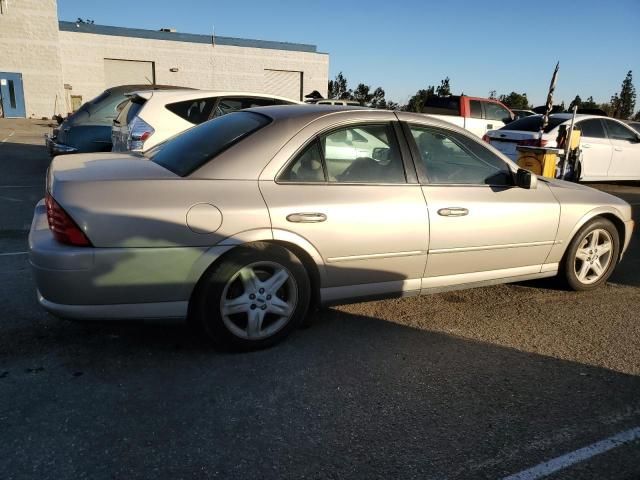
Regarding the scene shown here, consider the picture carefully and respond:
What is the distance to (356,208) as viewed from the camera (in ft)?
11.1

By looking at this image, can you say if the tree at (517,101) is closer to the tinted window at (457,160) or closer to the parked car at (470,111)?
the parked car at (470,111)

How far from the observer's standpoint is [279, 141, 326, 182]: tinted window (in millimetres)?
3303

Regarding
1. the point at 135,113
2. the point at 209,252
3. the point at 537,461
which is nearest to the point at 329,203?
the point at 209,252

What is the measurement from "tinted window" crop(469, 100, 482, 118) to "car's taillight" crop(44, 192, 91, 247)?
42.8 feet

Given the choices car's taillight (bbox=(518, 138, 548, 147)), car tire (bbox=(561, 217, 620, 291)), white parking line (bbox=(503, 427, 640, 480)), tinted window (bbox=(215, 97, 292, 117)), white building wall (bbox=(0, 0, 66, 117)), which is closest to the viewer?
white parking line (bbox=(503, 427, 640, 480))

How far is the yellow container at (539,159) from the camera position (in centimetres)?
720

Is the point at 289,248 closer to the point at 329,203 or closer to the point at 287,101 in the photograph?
the point at 329,203

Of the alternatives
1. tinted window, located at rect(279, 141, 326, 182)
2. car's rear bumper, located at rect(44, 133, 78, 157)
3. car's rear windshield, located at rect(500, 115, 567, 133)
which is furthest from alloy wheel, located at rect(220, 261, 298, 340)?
car's rear windshield, located at rect(500, 115, 567, 133)

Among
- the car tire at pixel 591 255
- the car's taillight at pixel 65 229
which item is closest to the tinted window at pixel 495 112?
the car tire at pixel 591 255

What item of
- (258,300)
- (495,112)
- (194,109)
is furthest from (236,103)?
(495,112)

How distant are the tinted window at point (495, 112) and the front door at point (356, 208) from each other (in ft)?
39.1

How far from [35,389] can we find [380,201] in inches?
91.0

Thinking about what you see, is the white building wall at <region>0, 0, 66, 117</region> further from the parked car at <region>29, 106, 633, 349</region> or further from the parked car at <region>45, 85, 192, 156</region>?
the parked car at <region>29, 106, 633, 349</region>

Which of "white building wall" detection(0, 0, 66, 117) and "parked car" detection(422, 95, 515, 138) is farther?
"white building wall" detection(0, 0, 66, 117)
